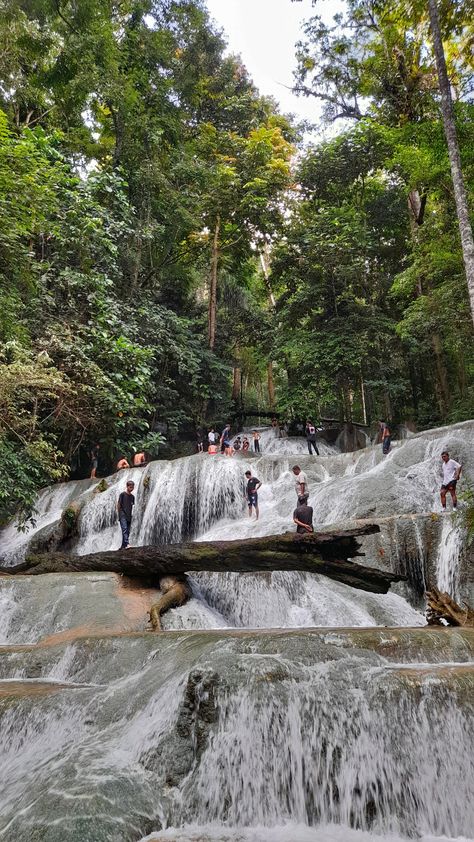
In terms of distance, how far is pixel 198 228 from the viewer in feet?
85.4

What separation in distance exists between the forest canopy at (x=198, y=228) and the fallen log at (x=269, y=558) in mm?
3367

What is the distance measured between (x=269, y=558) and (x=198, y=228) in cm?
2229

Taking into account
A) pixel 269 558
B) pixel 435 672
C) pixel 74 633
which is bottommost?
pixel 74 633

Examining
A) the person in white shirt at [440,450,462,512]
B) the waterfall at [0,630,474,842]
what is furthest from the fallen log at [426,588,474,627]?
the person in white shirt at [440,450,462,512]

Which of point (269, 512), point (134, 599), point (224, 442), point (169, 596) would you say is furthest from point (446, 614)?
point (224, 442)

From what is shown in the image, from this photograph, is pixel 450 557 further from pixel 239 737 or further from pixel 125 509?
pixel 125 509

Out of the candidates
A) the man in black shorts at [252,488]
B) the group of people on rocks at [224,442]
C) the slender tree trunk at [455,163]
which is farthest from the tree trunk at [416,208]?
the man in black shorts at [252,488]

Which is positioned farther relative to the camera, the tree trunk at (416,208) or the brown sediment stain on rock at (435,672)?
the tree trunk at (416,208)

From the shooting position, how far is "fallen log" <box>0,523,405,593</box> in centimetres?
694

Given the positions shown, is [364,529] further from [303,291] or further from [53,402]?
[303,291]

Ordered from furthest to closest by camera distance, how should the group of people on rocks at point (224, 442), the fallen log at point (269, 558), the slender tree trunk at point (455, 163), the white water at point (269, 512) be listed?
the group of people on rocks at point (224, 442), the slender tree trunk at point (455, 163), the white water at point (269, 512), the fallen log at point (269, 558)

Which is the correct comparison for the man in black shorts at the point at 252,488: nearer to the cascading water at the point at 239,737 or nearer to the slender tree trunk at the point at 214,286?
the cascading water at the point at 239,737

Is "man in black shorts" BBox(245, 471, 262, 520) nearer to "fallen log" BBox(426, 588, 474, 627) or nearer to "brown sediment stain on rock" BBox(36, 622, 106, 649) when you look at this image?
"brown sediment stain on rock" BBox(36, 622, 106, 649)

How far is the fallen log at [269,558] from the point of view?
6.94 metres
